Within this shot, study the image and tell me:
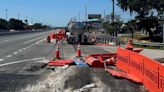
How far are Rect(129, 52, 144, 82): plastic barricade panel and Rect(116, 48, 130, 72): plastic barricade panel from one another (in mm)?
916

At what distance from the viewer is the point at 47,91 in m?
12.6

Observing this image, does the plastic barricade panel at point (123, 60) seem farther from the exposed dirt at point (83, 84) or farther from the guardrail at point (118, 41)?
the guardrail at point (118, 41)

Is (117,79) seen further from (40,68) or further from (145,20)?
(145,20)

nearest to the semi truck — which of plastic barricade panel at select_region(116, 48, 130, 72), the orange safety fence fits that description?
plastic barricade panel at select_region(116, 48, 130, 72)

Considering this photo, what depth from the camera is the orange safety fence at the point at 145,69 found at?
1144cm

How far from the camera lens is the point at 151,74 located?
1230cm

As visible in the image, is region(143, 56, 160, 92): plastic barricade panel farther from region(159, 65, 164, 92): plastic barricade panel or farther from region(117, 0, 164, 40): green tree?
region(117, 0, 164, 40): green tree

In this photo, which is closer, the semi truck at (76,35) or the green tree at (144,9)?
the semi truck at (76,35)

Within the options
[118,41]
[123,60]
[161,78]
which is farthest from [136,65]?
[118,41]

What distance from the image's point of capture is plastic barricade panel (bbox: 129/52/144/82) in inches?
555

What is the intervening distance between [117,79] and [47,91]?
2780 millimetres

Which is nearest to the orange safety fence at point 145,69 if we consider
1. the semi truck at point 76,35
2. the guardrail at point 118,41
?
the guardrail at point 118,41

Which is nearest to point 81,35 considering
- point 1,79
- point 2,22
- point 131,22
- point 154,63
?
point 1,79

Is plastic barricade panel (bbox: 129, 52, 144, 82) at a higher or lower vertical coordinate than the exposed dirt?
higher
